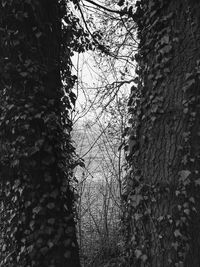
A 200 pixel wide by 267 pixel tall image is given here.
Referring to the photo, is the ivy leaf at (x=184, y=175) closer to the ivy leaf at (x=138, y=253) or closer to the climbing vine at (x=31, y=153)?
the ivy leaf at (x=138, y=253)

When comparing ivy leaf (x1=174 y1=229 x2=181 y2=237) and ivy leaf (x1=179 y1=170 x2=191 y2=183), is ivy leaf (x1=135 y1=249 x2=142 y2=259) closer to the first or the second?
ivy leaf (x1=174 y1=229 x2=181 y2=237)

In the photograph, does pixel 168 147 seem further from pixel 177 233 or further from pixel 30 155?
pixel 30 155

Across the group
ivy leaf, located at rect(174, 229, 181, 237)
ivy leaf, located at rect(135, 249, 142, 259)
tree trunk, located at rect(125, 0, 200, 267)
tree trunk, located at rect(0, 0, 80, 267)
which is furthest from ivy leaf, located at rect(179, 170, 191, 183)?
tree trunk, located at rect(0, 0, 80, 267)

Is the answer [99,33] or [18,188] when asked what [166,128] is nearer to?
[18,188]

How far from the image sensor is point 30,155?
3.05 m

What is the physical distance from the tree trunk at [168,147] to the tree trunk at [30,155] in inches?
35.4

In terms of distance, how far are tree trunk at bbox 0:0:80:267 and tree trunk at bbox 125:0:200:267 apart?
898mm

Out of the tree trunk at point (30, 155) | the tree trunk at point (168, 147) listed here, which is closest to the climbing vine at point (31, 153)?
the tree trunk at point (30, 155)

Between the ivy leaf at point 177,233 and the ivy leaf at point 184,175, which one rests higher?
the ivy leaf at point 184,175

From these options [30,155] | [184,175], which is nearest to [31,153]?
[30,155]

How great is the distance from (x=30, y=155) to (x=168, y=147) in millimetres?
1352

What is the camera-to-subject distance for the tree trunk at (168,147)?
219cm

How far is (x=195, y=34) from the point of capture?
2.24 m

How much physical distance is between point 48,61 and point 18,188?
1.28 m
